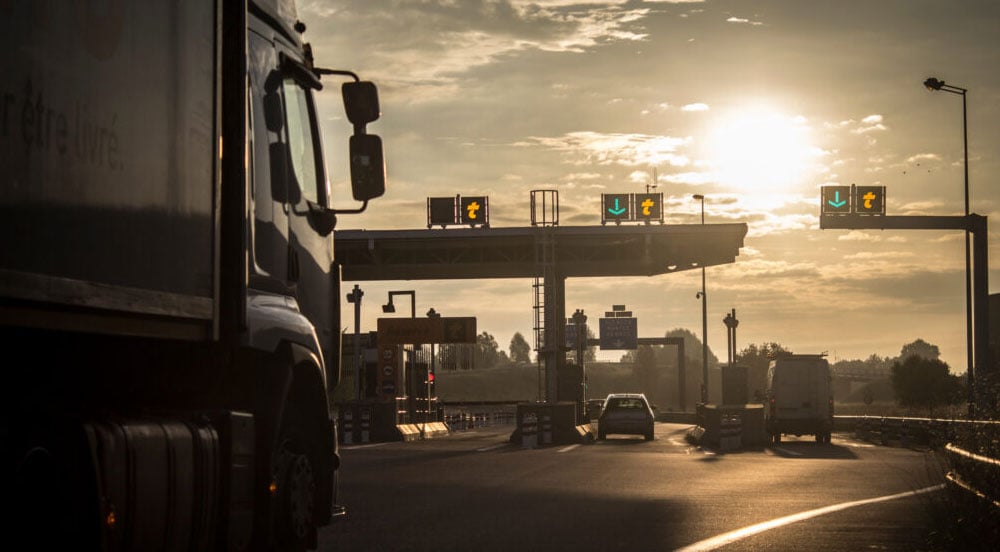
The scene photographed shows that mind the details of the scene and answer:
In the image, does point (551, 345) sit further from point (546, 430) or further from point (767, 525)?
point (767, 525)

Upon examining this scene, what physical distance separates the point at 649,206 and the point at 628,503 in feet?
168

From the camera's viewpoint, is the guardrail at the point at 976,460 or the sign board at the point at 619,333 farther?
the sign board at the point at 619,333

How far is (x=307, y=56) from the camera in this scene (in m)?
10.1

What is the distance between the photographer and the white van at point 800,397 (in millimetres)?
41062

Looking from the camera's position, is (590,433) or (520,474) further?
(590,433)

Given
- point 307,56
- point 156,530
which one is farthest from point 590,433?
point 156,530

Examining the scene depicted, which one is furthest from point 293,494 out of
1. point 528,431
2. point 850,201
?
point 850,201

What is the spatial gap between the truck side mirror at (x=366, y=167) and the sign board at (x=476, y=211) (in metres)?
57.4

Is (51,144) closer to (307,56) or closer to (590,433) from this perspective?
(307,56)

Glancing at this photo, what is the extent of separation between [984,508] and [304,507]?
639 centimetres

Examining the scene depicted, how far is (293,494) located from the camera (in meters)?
8.85

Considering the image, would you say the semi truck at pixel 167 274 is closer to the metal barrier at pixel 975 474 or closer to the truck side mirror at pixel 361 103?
the truck side mirror at pixel 361 103

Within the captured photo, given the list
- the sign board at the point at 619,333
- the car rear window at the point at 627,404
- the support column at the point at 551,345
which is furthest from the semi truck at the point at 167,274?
the sign board at the point at 619,333

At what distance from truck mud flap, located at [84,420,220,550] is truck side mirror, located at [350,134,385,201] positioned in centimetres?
278
